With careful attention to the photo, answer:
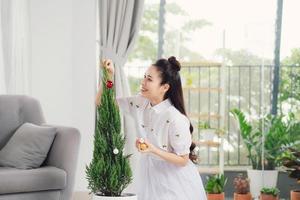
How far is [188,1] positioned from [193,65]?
100cm

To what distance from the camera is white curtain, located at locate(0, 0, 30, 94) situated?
527 centimetres

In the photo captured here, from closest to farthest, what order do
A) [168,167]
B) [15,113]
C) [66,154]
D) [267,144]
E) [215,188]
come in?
[168,167]
[66,154]
[15,113]
[215,188]
[267,144]

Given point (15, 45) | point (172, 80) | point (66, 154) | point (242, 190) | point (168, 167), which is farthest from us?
point (242, 190)

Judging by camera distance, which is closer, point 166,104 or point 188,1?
point 166,104

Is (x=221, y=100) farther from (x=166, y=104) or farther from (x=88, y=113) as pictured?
(x=166, y=104)

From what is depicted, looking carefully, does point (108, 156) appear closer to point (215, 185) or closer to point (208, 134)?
point (215, 185)

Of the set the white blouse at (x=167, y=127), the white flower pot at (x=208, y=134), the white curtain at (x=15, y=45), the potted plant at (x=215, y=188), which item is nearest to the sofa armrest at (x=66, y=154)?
the white blouse at (x=167, y=127)

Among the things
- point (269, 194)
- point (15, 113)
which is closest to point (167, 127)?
point (15, 113)

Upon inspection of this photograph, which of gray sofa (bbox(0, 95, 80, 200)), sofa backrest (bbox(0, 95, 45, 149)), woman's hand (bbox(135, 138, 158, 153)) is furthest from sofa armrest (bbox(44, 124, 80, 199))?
woman's hand (bbox(135, 138, 158, 153))

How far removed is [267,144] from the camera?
20.9ft

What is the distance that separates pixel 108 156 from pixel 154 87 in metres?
→ 0.83

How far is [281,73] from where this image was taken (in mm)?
6895

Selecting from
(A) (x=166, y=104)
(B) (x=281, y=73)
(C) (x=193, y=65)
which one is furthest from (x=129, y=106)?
(B) (x=281, y=73)

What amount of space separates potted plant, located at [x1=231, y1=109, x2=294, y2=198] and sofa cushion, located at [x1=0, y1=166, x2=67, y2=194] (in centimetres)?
259
